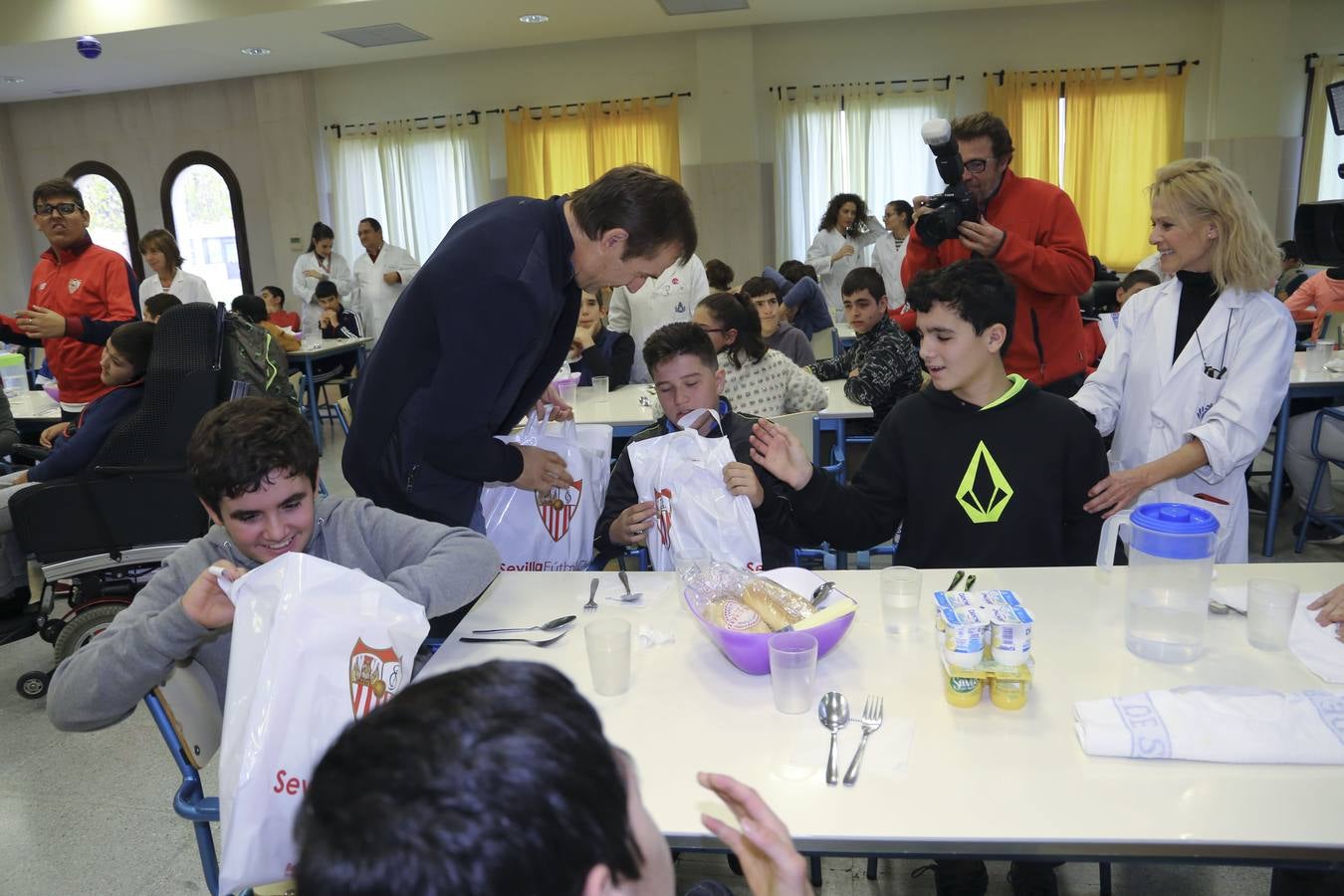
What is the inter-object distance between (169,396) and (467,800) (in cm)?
279

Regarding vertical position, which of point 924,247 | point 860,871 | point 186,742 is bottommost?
point 860,871

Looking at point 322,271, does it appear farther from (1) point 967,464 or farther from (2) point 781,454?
(1) point 967,464

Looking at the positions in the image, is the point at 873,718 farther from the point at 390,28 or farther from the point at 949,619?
the point at 390,28

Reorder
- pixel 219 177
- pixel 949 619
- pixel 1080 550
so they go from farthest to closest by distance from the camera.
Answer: pixel 219 177
pixel 1080 550
pixel 949 619

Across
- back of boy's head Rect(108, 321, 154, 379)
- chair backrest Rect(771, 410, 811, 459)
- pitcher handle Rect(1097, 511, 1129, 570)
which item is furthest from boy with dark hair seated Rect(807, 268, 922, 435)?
back of boy's head Rect(108, 321, 154, 379)

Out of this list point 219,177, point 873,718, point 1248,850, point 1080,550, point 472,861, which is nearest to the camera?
point 472,861

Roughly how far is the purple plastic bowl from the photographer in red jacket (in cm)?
155

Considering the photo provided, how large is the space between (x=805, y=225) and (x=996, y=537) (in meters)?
7.49

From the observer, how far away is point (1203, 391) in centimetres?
220

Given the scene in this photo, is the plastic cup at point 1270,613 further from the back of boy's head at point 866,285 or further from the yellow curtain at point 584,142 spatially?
the yellow curtain at point 584,142

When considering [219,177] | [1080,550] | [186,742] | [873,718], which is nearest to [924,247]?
[1080,550]

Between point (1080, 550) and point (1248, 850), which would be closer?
point (1248, 850)

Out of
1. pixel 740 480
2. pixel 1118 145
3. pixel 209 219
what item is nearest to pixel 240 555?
pixel 740 480

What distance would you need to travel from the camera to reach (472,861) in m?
0.50
